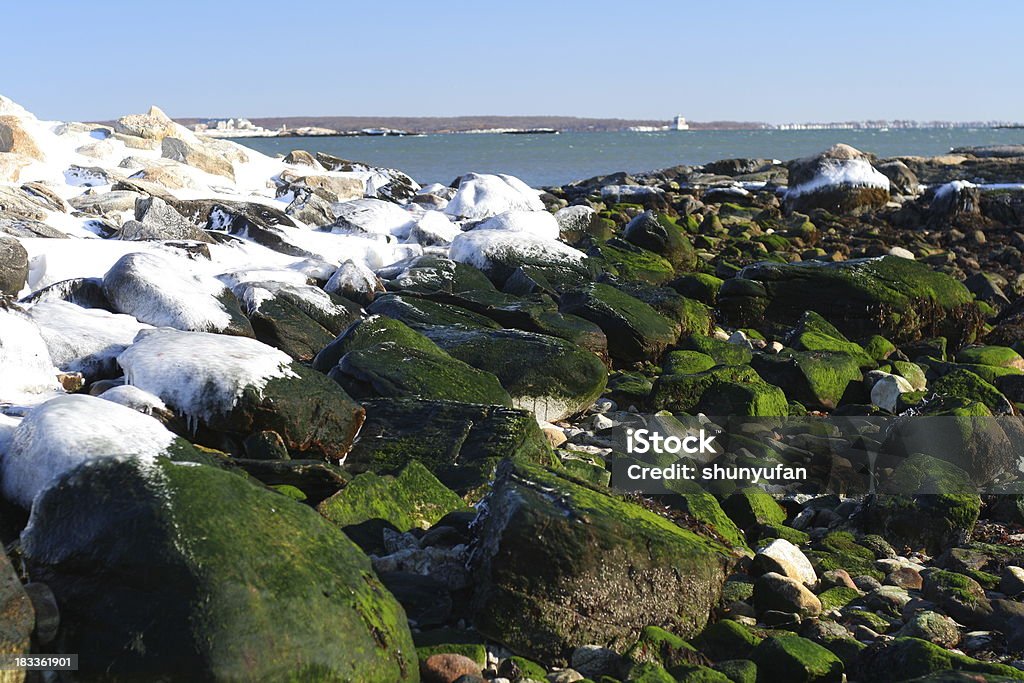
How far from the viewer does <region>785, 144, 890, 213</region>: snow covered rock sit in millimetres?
18922

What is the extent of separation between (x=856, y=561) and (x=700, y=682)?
1916 millimetres

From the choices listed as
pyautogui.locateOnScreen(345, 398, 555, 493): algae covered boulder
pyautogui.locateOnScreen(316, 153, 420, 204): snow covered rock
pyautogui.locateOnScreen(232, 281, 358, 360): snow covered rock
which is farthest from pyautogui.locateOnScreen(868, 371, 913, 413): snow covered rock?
pyautogui.locateOnScreen(316, 153, 420, 204): snow covered rock

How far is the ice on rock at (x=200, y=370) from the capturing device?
17.7 feet

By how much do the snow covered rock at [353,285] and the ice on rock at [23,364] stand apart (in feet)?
10.5

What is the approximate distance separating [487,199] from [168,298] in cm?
825

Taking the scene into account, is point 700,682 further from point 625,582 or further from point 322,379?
point 322,379

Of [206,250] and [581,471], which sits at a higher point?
[206,250]

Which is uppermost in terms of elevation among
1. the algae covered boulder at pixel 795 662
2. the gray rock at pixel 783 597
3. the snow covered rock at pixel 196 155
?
the snow covered rock at pixel 196 155

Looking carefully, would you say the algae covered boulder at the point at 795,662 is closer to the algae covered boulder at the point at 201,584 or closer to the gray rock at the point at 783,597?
the gray rock at the point at 783,597

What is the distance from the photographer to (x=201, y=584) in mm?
3078

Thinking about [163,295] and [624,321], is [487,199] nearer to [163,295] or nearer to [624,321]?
[624,321]

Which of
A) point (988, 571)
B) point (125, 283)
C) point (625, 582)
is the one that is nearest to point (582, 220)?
point (125, 283)

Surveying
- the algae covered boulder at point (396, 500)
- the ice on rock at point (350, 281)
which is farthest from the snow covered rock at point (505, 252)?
the algae covered boulder at point (396, 500)

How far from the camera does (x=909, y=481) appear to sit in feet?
19.7
